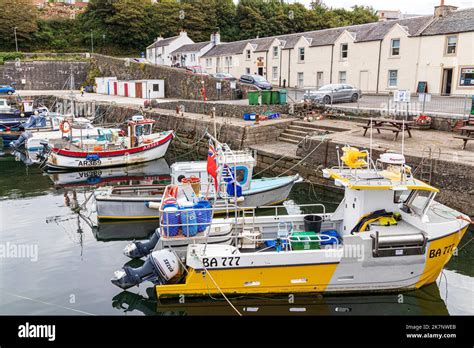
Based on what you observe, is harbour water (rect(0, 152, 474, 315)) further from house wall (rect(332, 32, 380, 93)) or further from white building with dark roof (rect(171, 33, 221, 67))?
white building with dark roof (rect(171, 33, 221, 67))

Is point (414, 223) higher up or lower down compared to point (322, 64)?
lower down

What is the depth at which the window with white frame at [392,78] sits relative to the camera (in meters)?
29.7

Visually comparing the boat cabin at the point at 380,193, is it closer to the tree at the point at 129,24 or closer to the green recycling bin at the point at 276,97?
the green recycling bin at the point at 276,97

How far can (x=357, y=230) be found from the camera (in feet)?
31.6

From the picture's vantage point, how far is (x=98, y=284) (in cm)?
1006

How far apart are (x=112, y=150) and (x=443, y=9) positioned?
22.6 meters

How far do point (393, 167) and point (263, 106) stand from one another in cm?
1577

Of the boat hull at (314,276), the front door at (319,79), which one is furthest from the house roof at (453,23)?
the boat hull at (314,276)

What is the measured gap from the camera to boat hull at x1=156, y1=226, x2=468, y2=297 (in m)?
9.02

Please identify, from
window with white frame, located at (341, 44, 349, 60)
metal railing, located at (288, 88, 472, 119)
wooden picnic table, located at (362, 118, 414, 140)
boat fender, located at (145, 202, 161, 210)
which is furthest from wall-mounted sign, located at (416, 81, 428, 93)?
boat fender, located at (145, 202, 161, 210)

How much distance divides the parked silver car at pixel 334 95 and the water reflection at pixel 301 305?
1767 centimetres
